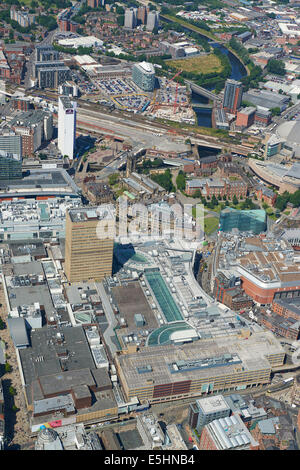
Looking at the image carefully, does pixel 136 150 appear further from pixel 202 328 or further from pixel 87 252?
pixel 202 328

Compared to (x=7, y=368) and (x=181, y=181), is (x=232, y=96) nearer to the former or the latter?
(x=181, y=181)

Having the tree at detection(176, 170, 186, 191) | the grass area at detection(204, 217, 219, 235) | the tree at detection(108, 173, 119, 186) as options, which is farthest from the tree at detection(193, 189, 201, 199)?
the tree at detection(108, 173, 119, 186)

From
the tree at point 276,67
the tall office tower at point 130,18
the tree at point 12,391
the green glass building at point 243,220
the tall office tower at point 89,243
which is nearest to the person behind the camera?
the tree at point 12,391

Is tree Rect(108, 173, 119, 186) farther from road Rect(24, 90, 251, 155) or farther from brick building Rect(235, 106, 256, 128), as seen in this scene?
brick building Rect(235, 106, 256, 128)

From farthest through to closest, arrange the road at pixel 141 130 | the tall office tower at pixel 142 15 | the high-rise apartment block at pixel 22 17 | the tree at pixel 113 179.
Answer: the tall office tower at pixel 142 15 < the high-rise apartment block at pixel 22 17 < the road at pixel 141 130 < the tree at pixel 113 179

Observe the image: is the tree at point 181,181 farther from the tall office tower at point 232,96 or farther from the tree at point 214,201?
the tall office tower at point 232,96

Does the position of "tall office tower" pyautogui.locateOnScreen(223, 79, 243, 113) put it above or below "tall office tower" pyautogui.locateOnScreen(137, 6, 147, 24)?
below

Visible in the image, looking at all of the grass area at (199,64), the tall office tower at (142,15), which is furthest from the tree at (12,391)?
the tall office tower at (142,15)
